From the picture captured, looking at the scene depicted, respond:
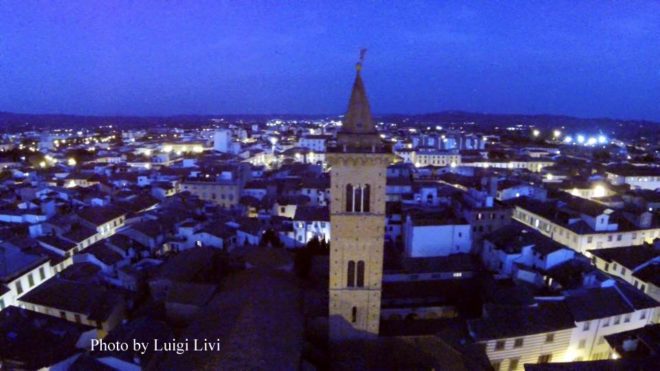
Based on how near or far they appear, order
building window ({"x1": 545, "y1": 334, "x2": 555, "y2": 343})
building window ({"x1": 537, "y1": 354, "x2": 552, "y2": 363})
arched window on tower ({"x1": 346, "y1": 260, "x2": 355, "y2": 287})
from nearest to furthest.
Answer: arched window on tower ({"x1": 346, "y1": 260, "x2": 355, "y2": 287}), building window ({"x1": 545, "y1": 334, "x2": 555, "y2": 343}), building window ({"x1": 537, "y1": 354, "x2": 552, "y2": 363})

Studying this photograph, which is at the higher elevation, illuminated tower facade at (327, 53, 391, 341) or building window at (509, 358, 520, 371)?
illuminated tower facade at (327, 53, 391, 341)

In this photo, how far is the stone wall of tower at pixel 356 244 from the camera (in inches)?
753

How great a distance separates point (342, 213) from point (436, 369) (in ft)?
26.9

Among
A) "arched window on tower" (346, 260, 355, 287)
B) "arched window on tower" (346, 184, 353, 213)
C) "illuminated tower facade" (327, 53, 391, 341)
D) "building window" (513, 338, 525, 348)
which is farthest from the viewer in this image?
"building window" (513, 338, 525, 348)

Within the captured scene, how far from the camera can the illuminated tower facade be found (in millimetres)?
19094

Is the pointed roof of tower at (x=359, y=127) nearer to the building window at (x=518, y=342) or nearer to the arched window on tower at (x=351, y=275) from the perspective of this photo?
the arched window on tower at (x=351, y=275)

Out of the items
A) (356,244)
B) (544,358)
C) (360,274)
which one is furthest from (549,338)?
(356,244)

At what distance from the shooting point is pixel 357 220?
1978 centimetres

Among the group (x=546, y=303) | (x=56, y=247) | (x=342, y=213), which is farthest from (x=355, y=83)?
(x=56, y=247)

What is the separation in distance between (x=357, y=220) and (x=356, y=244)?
1.24 metres

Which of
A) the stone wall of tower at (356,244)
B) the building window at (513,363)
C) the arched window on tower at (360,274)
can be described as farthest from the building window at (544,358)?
the arched window on tower at (360,274)

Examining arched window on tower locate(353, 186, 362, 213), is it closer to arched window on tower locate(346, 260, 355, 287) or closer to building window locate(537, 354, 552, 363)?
arched window on tower locate(346, 260, 355, 287)

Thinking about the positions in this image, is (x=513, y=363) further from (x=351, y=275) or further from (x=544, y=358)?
(x=351, y=275)

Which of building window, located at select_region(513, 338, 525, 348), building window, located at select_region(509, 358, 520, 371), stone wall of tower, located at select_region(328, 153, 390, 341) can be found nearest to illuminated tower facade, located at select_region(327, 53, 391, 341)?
stone wall of tower, located at select_region(328, 153, 390, 341)
